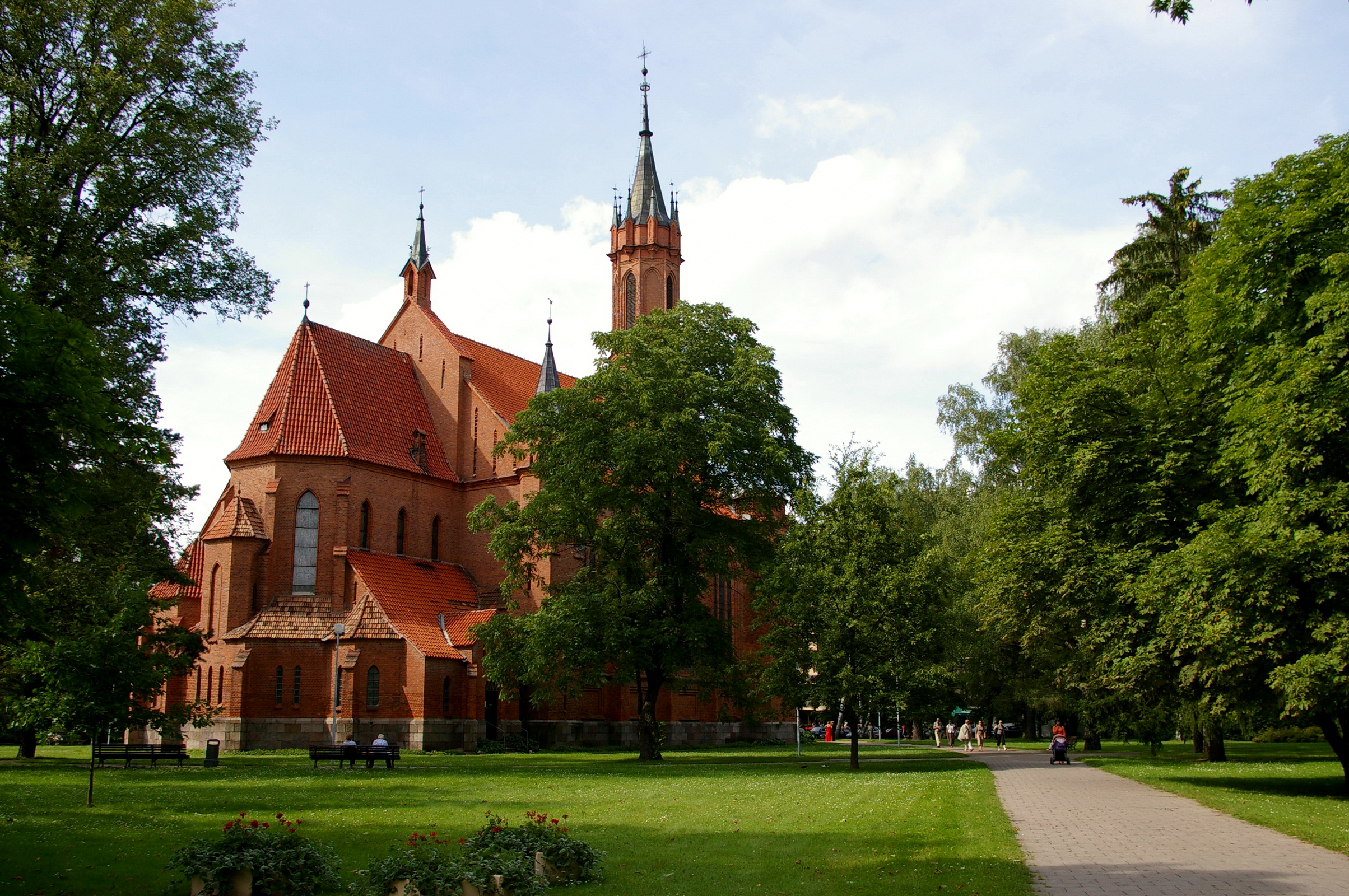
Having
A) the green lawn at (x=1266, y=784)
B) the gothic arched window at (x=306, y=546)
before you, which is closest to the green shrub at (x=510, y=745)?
the gothic arched window at (x=306, y=546)

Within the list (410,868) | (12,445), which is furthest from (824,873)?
(12,445)

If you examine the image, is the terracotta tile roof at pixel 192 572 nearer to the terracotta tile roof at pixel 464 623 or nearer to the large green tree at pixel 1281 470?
the terracotta tile roof at pixel 464 623

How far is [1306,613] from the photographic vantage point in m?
18.9

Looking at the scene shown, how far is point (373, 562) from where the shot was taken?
41.7 m

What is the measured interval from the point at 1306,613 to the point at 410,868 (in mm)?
16665

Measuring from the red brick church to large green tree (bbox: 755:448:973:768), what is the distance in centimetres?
490

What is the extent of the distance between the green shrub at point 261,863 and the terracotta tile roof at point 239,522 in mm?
31377

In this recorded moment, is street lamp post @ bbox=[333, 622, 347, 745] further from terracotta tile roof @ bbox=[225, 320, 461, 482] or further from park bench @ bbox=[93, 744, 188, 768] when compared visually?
terracotta tile roof @ bbox=[225, 320, 461, 482]

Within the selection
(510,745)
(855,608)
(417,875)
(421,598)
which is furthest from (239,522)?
(417,875)

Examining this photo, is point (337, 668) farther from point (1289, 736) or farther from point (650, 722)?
point (1289, 736)

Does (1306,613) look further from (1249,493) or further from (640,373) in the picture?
(640,373)

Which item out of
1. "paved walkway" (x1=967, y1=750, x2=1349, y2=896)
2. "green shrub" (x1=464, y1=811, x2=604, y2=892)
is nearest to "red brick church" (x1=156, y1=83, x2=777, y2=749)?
"paved walkway" (x1=967, y1=750, x2=1349, y2=896)

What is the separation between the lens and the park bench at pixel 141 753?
2750 centimetres

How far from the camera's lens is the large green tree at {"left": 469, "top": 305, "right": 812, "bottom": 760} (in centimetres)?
3231
